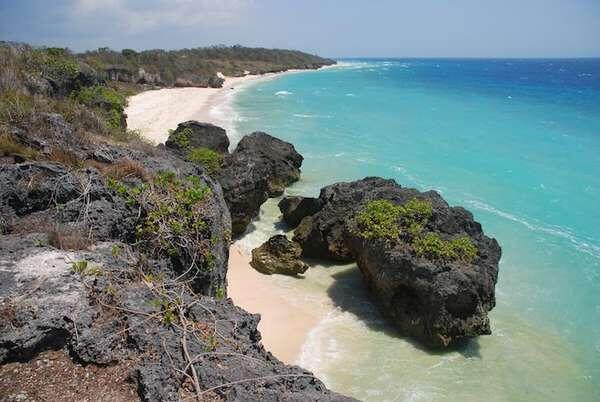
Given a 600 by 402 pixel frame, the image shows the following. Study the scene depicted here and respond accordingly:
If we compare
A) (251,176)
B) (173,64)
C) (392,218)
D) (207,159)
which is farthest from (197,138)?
(173,64)

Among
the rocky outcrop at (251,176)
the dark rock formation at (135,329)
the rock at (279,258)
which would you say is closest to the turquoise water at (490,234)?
the rock at (279,258)

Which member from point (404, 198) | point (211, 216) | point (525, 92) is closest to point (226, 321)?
point (211, 216)

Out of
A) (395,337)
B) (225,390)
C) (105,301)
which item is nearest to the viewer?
(225,390)

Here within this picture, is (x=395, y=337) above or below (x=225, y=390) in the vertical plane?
below

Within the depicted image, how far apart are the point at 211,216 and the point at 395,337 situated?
5.43 meters

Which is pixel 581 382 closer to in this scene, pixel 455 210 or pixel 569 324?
pixel 569 324

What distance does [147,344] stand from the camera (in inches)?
182

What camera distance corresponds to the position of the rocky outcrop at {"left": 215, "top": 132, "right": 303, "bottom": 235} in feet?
50.0

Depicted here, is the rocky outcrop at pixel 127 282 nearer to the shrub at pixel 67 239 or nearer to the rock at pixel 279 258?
the shrub at pixel 67 239

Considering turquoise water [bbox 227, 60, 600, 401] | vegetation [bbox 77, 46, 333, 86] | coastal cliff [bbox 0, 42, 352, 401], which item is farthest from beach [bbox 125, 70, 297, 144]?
coastal cliff [bbox 0, 42, 352, 401]

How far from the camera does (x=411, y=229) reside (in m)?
11.2

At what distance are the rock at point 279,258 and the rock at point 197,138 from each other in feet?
23.7

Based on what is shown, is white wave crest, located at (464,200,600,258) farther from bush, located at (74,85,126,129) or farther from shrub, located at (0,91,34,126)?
shrub, located at (0,91,34,126)

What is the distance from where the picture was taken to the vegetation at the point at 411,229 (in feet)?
35.0
